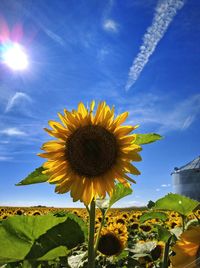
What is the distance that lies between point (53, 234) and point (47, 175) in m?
0.75

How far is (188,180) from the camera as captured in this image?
232ft

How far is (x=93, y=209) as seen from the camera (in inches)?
96.9

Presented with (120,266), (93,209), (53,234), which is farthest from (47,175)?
(120,266)

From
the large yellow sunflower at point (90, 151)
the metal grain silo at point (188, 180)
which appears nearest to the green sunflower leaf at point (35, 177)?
the large yellow sunflower at point (90, 151)

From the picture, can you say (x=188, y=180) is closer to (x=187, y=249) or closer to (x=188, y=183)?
(x=188, y=183)

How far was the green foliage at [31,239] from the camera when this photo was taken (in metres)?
1.91

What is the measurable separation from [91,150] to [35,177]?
0.48m

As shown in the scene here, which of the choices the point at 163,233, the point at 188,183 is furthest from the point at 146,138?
the point at 188,183

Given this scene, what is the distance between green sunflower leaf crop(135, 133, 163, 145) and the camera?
8.41 ft

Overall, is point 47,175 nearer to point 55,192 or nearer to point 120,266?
point 55,192

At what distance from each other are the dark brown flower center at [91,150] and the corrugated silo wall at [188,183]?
6679 centimetres

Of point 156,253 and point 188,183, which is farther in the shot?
point 188,183

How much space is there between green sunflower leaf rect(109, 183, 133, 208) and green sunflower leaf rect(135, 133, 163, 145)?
0.36 m

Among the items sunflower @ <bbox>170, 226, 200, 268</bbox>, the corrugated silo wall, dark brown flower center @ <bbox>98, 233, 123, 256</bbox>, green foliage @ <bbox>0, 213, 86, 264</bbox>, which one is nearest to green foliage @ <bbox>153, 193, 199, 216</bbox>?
green foliage @ <bbox>0, 213, 86, 264</bbox>
